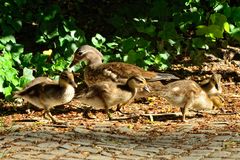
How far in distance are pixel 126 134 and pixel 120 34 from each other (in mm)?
3968

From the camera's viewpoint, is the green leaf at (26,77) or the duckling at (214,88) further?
the green leaf at (26,77)

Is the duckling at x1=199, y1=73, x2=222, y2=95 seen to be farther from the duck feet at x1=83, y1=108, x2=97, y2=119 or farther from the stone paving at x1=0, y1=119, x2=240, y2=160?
the duck feet at x1=83, y1=108, x2=97, y2=119

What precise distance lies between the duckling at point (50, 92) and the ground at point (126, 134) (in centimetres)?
27

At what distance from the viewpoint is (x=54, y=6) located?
1171 cm

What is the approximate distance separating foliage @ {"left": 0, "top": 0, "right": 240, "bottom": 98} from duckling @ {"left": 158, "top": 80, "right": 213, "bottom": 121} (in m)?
1.93

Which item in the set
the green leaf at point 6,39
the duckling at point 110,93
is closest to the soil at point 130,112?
the duckling at point 110,93

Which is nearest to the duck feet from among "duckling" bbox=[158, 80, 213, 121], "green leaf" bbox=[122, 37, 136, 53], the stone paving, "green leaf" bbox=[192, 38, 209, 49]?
the stone paving

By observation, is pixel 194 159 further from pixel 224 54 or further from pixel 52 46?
pixel 224 54

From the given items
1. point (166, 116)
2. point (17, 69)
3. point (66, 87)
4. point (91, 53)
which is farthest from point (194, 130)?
point (17, 69)

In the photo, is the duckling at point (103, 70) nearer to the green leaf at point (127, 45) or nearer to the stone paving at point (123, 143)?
the green leaf at point (127, 45)

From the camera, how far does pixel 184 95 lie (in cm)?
994

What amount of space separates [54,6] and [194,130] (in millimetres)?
3815

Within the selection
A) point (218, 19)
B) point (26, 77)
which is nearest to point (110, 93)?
point (26, 77)

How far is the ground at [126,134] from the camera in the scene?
25.9 feet
